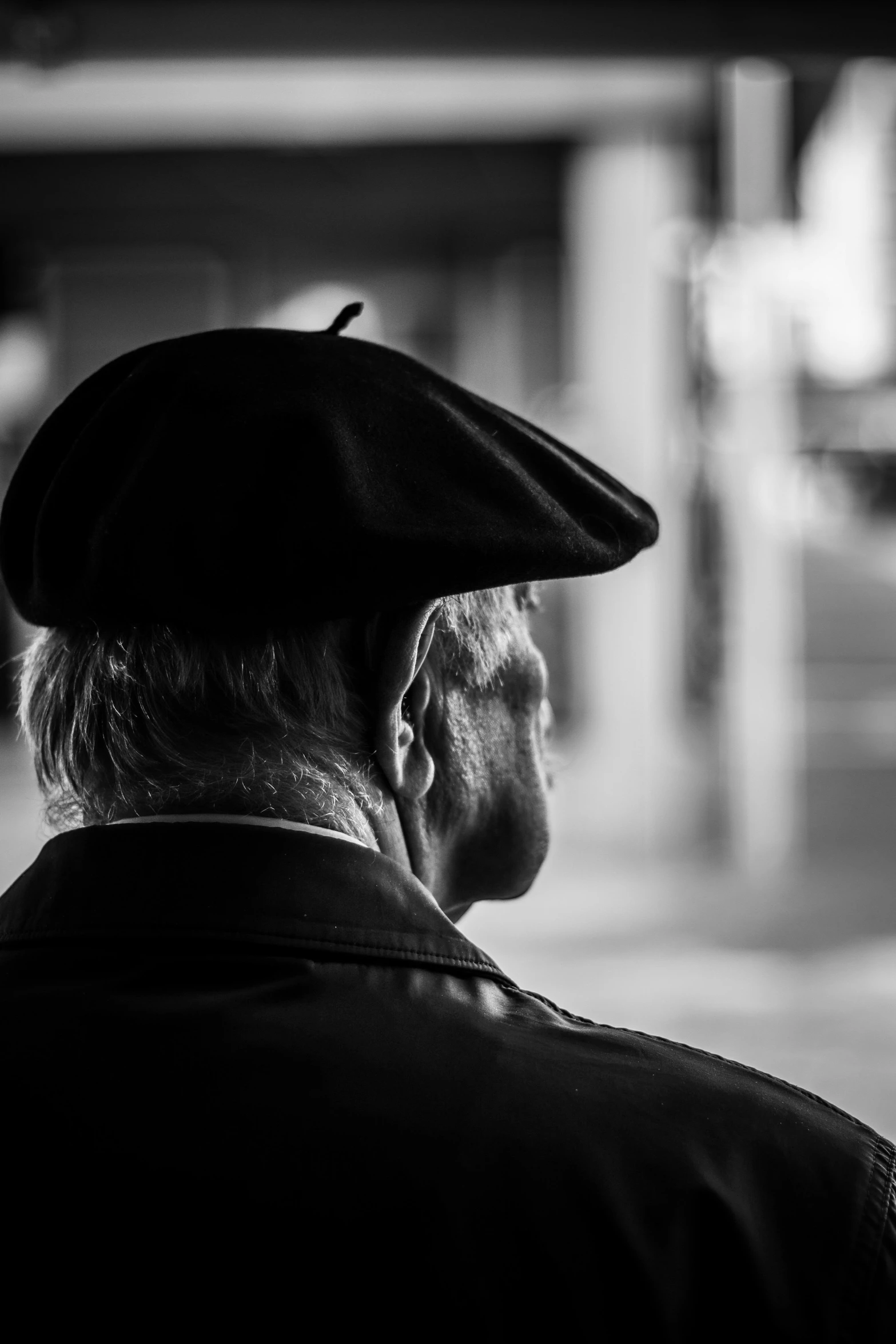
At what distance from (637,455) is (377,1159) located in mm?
6470

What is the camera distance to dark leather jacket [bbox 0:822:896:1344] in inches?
31.9

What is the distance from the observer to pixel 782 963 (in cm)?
514

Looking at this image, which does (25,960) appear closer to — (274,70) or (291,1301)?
(291,1301)

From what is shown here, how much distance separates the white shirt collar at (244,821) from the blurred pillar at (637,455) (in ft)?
19.9

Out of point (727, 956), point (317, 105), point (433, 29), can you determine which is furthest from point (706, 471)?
point (433, 29)

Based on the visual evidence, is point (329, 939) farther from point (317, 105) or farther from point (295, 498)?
point (317, 105)

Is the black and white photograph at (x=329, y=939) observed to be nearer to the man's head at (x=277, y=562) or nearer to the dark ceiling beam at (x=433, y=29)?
the man's head at (x=277, y=562)

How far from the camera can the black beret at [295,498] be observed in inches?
36.8

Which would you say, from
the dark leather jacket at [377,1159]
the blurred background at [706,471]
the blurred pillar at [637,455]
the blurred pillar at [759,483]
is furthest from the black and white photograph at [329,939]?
the blurred pillar at [637,455]

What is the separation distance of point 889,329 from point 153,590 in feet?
21.1

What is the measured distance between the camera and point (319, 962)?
35.8 inches

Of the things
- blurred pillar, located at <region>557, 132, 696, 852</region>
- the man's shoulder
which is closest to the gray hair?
the man's shoulder

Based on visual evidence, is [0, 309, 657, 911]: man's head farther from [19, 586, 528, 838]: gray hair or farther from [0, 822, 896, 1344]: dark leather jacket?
[0, 822, 896, 1344]: dark leather jacket

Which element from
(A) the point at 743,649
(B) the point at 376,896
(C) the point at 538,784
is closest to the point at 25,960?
(B) the point at 376,896
